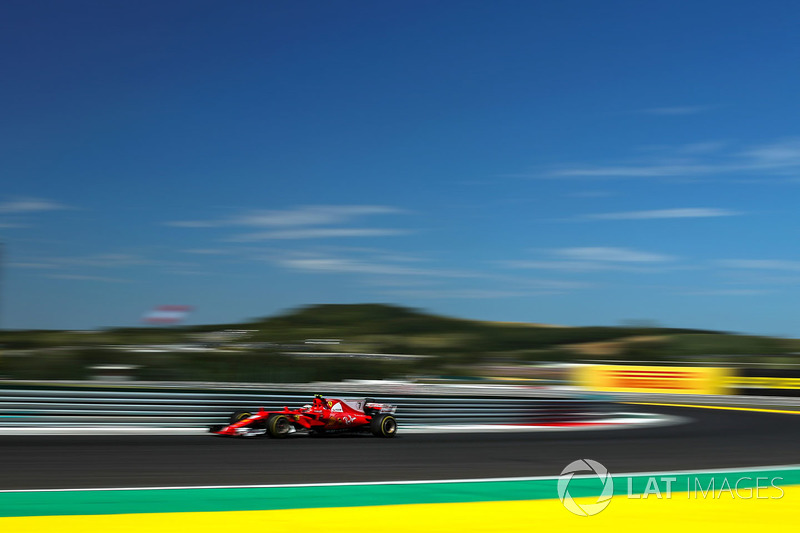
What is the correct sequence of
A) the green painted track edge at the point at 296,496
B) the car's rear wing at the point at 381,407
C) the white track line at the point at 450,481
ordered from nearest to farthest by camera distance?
the green painted track edge at the point at 296,496 → the white track line at the point at 450,481 → the car's rear wing at the point at 381,407

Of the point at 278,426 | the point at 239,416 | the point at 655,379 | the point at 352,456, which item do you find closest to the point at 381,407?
the point at 278,426

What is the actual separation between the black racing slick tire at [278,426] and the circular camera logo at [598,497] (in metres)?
3.99

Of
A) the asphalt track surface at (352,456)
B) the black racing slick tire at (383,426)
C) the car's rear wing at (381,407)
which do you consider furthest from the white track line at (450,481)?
the car's rear wing at (381,407)

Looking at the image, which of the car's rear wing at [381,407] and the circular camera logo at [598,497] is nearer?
the circular camera logo at [598,497]

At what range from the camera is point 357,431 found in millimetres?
12391

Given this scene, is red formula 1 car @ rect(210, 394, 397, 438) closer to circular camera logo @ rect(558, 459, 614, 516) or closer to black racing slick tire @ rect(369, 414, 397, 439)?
black racing slick tire @ rect(369, 414, 397, 439)

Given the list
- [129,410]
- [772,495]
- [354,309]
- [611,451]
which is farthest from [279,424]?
[354,309]

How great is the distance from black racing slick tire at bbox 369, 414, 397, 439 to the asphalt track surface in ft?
0.45

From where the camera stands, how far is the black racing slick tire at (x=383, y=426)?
39.9ft

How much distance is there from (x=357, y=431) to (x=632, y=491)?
5.87 m

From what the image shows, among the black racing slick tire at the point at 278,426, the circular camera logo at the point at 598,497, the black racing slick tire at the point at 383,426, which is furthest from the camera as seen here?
the black racing slick tire at the point at 383,426

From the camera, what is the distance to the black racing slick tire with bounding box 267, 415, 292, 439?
11617 mm

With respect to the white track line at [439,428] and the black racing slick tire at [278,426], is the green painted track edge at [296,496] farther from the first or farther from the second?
the white track line at [439,428]

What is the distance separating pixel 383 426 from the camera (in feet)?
40.0
